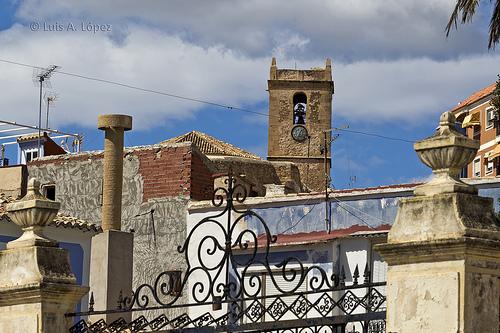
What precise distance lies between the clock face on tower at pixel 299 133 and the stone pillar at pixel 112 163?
47.2 meters

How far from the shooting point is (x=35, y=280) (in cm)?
992

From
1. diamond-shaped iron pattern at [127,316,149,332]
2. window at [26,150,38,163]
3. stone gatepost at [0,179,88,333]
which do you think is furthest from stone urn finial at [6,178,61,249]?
window at [26,150,38,163]

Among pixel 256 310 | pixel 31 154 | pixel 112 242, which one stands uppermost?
pixel 31 154

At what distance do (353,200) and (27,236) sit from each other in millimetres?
16917

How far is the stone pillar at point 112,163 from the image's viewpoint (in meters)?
25.9

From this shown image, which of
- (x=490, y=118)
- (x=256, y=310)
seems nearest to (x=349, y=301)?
(x=256, y=310)

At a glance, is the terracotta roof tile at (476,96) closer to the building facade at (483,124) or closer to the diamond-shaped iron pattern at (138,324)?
the building facade at (483,124)

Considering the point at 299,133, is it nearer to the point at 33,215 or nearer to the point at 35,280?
the point at 33,215

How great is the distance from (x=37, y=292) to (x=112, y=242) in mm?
14200

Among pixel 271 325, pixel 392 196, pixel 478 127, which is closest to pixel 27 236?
pixel 271 325

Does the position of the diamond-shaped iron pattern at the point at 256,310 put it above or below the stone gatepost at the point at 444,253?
below

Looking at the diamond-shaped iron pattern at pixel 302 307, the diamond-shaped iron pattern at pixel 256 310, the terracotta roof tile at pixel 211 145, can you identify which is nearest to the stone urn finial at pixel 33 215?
the diamond-shaped iron pattern at pixel 256 310

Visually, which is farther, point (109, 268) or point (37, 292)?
point (109, 268)

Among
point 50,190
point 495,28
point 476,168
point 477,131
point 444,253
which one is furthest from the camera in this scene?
point 476,168
